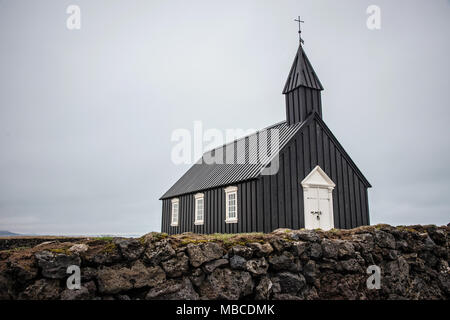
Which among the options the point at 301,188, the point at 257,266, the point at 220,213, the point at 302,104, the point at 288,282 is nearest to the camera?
the point at 257,266

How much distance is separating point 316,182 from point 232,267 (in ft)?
32.2

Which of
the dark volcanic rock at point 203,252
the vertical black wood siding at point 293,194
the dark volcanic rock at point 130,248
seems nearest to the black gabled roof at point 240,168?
the vertical black wood siding at point 293,194

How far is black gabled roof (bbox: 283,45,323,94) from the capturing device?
743 inches

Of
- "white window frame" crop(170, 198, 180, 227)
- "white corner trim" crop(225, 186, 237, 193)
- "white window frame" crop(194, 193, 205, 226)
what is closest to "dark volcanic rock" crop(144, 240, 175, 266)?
"white corner trim" crop(225, 186, 237, 193)

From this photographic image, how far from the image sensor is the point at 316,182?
16.8 metres

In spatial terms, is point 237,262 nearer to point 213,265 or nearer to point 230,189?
point 213,265

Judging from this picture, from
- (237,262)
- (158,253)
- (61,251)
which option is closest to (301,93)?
(237,262)

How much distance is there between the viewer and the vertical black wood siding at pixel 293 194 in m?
15.3

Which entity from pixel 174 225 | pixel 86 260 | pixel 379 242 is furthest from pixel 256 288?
pixel 174 225

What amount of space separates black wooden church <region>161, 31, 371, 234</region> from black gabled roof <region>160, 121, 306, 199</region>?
3.0 inches

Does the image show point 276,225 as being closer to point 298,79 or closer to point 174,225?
point 298,79

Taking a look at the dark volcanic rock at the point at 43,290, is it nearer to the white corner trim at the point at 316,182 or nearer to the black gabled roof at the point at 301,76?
the white corner trim at the point at 316,182

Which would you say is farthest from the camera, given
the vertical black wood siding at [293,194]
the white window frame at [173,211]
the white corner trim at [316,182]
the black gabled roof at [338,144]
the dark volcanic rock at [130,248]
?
the white window frame at [173,211]
